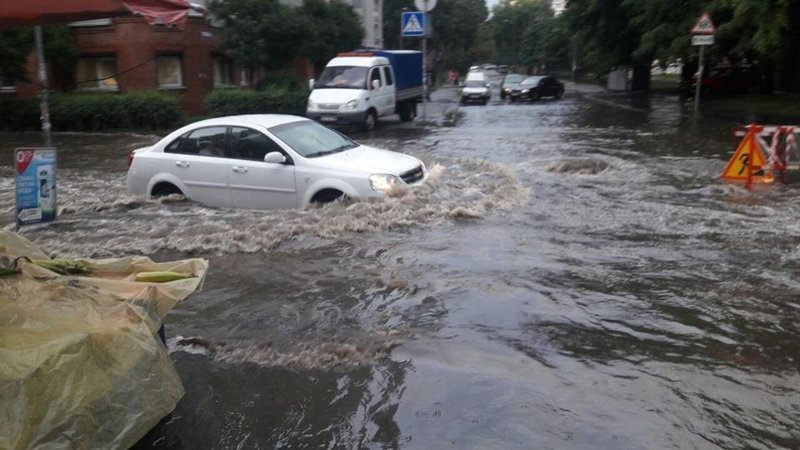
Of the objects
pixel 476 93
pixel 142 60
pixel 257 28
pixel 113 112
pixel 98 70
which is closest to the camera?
pixel 113 112

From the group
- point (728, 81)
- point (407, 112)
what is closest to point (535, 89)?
point (728, 81)

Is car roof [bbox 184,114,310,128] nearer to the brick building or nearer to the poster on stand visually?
the poster on stand

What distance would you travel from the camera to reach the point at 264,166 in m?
9.54

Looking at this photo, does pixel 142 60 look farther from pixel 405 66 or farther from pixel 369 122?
pixel 369 122

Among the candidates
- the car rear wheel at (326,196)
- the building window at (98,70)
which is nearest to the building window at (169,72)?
the building window at (98,70)

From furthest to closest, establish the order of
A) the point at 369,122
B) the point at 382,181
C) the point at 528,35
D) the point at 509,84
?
the point at 528,35, the point at 509,84, the point at 369,122, the point at 382,181

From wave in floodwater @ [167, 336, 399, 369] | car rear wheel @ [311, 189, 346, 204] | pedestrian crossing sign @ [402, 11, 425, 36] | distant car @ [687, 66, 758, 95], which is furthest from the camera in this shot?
distant car @ [687, 66, 758, 95]

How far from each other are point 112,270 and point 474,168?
932 centimetres

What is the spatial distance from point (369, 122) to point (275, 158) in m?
12.9

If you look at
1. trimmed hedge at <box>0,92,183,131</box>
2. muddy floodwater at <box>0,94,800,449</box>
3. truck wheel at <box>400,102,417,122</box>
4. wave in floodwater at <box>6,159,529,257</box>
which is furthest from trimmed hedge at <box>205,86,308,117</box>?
wave in floodwater at <box>6,159,529,257</box>

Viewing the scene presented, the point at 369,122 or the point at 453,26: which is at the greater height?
the point at 453,26

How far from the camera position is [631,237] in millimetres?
8398

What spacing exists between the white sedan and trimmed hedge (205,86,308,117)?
13.8 meters

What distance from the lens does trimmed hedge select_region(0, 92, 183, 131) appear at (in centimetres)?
2334
